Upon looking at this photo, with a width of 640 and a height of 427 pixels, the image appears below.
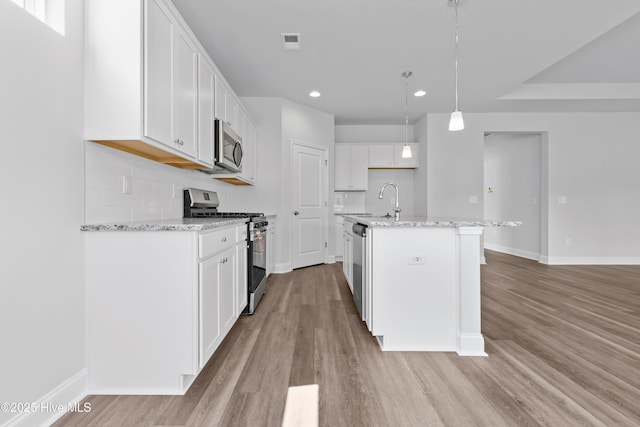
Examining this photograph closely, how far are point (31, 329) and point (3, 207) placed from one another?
0.54 m

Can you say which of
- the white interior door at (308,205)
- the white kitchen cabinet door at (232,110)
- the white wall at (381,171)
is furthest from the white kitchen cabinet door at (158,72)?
the white wall at (381,171)

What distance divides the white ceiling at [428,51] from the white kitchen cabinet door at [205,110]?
53cm

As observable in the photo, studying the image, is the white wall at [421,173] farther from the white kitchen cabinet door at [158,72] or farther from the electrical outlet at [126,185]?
the electrical outlet at [126,185]

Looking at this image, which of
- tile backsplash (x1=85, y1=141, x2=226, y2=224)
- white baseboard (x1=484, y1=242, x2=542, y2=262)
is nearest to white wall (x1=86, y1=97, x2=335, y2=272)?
tile backsplash (x1=85, y1=141, x2=226, y2=224)

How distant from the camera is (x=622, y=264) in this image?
4.97 m

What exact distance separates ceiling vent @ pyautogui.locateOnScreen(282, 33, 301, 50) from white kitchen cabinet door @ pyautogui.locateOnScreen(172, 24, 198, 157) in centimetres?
102

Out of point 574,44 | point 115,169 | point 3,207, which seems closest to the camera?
point 3,207

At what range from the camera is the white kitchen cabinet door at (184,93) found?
1.87 meters

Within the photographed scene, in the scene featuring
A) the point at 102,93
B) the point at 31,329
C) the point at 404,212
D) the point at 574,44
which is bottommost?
the point at 31,329

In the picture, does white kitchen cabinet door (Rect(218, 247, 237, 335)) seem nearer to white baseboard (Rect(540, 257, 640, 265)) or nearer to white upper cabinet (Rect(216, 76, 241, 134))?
white upper cabinet (Rect(216, 76, 241, 134))

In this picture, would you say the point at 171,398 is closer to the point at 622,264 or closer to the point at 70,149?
the point at 70,149

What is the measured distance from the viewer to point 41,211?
1300 mm

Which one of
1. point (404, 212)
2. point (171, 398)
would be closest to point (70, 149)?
point (171, 398)

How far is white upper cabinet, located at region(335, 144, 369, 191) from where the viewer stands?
5535mm
